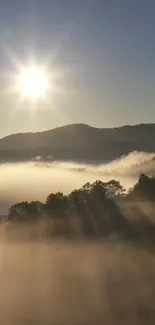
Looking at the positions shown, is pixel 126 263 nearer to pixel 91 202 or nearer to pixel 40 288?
pixel 40 288

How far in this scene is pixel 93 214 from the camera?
99.1m

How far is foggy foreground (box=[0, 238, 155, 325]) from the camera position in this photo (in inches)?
2446

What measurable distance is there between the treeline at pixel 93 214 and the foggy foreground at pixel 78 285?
4.30 m

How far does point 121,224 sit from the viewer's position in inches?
3799

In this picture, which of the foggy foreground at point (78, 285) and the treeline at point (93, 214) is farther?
the treeline at point (93, 214)

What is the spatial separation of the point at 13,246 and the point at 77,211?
708 inches

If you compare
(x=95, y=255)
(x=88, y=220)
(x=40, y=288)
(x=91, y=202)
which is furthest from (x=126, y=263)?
(x=91, y=202)

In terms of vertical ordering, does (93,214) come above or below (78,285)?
above

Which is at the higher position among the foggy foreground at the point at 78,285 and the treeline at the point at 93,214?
the treeline at the point at 93,214

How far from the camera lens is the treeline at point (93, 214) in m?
96.1

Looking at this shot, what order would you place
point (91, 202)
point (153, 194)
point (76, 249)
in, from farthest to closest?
1. point (153, 194)
2. point (91, 202)
3. point (76, 249)

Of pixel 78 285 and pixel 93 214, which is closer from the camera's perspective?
pixel 78 285

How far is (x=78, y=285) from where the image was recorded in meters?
73.1

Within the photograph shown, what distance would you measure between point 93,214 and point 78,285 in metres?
27.4
